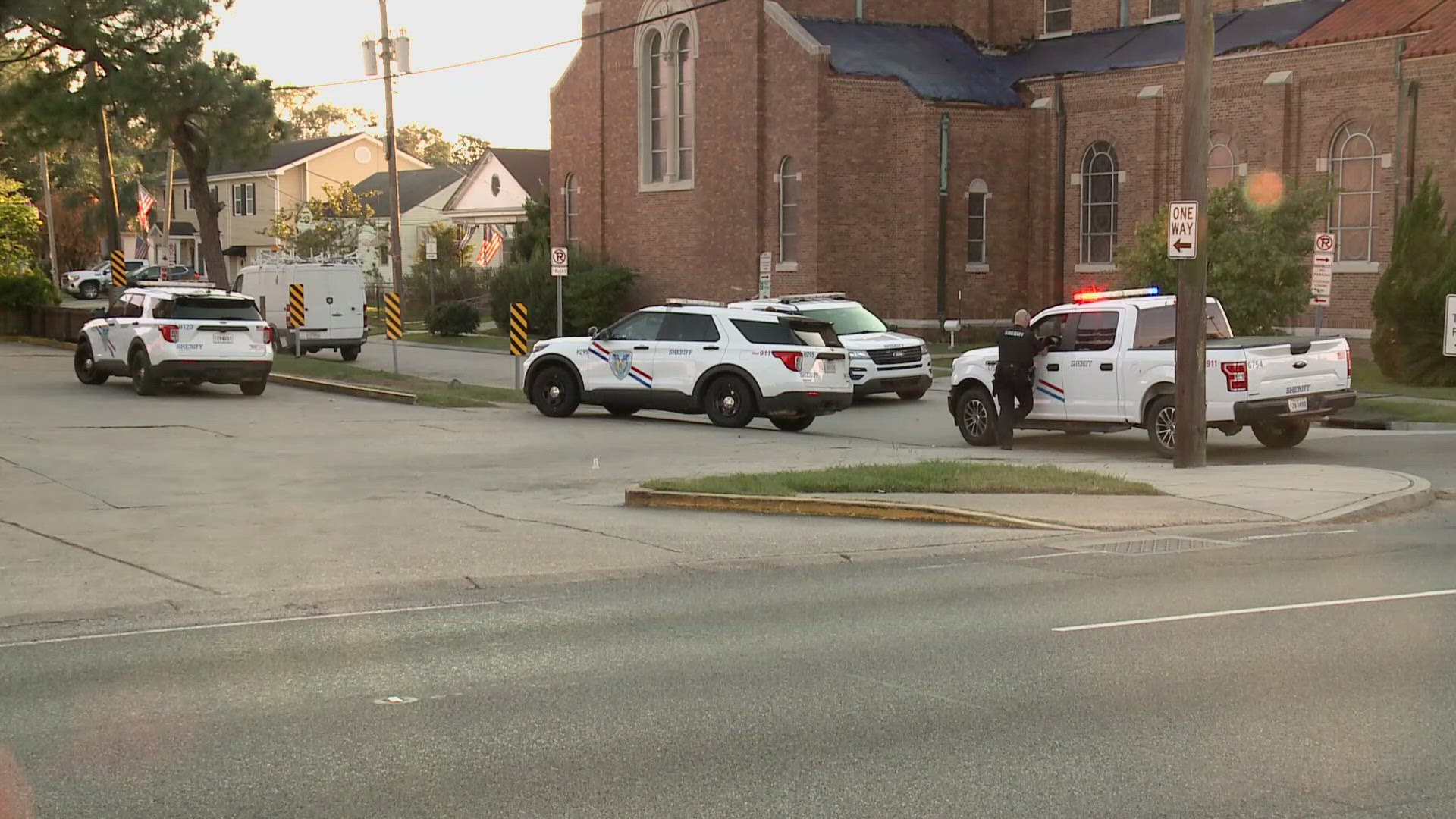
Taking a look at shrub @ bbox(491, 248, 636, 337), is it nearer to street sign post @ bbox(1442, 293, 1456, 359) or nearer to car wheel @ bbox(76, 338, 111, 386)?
car wheel @ bbox(76, 338, 111, 386)

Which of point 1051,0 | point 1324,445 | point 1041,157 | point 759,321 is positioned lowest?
point 1324,445

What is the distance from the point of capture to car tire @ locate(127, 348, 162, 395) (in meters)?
25.0

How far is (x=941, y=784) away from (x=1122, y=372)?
13.5 meters

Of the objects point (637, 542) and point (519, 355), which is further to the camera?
point (519, 355)

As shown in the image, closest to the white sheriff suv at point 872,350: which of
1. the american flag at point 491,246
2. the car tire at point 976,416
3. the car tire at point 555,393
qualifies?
the car tire at point 555,393

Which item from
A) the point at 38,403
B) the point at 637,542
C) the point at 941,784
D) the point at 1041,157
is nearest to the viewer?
the point at 941,784

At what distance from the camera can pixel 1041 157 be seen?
41.2 m

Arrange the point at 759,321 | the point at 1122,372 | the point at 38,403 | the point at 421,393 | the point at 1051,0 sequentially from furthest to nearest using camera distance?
1. the point at 1051,0
2. the point at 421,393
3. the point at 38,403
4. the point at 759,321
5. the point at 1122,372

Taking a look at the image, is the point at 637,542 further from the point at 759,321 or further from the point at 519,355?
the point at 519,355

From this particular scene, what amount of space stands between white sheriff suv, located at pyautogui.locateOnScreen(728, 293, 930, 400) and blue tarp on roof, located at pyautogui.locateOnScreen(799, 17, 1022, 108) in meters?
13.8

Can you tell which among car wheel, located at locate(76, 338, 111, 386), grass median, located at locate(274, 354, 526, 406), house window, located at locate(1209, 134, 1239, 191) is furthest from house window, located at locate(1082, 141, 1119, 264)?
car wheel, located at locate(76, 338, 111, 386)

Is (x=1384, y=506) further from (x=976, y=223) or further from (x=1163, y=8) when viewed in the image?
(x=1163, y=8)

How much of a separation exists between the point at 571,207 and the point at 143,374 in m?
25.5

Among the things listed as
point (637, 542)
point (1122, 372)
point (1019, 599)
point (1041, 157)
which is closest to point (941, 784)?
point (1019, 599)
